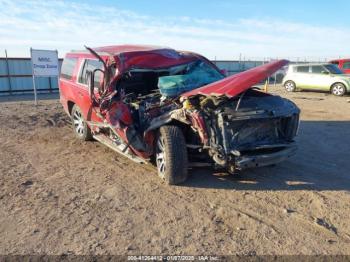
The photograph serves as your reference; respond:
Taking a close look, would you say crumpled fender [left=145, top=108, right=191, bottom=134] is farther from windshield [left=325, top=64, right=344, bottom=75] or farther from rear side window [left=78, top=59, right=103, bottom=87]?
windshield [left=325, top=64, right=344, bottom=75]

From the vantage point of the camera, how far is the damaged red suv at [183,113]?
493cm

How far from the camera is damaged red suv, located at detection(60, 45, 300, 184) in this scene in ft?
16.2

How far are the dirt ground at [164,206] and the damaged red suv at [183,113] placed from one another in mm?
456

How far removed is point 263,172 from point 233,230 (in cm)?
205

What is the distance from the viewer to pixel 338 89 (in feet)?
57.4

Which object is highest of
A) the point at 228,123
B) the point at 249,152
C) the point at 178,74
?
the point at 178,74

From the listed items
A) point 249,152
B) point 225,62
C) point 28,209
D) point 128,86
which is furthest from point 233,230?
point 225,62

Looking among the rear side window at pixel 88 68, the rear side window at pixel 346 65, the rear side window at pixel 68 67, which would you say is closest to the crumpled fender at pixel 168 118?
the rear side window at pixel 88 68

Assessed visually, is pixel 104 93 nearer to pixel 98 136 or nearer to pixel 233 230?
pixel 98 136

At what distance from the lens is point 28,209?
4.60 meters

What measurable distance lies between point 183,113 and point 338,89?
1477cm

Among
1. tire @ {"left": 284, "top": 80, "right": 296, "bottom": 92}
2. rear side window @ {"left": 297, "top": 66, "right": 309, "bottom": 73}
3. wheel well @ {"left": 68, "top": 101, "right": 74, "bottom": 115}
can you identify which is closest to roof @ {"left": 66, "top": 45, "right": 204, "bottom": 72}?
wheel well @ {"left": 68, "top": 101, "right": 74, "bottom": 115}

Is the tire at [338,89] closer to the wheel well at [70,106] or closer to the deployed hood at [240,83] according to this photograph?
the deployed hood at [240,83]

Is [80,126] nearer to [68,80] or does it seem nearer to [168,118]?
[68,80]
